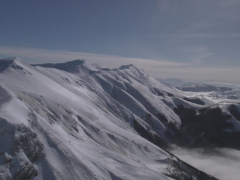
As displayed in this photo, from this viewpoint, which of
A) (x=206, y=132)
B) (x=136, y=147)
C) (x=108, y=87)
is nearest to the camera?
(x=136, y=147)

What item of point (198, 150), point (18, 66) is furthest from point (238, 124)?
point (18, 66)

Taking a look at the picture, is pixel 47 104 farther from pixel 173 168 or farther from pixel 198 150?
pixel 198 150

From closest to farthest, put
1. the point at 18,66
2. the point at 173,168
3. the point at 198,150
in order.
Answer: the point at 173,168
the point at 18,66
the point at 198,150

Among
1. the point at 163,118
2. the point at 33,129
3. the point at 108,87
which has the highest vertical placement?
the point at 108,87

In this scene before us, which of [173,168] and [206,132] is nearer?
[173,168]

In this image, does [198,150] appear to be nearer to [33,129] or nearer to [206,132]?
[206,132]

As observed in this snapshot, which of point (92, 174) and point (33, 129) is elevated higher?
point (33, 129)

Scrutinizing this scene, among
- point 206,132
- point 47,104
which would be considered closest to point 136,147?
point 47,104
